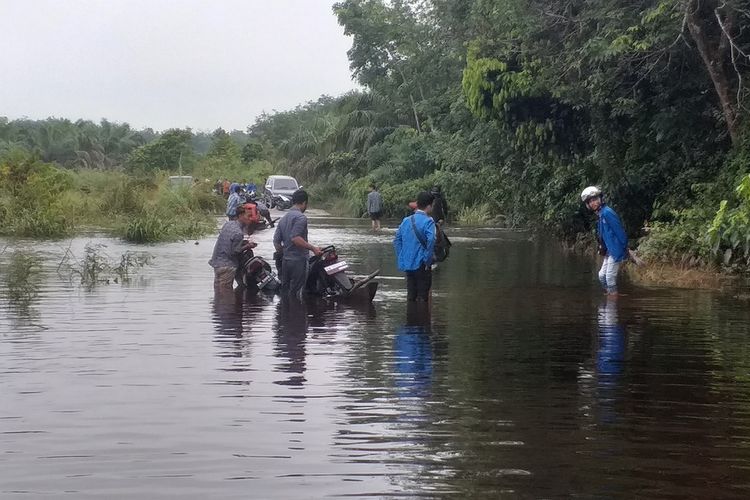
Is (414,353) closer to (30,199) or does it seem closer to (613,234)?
(613,234)

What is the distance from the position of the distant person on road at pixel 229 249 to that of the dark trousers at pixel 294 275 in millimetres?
Result: 1258

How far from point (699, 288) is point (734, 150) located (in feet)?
9.55

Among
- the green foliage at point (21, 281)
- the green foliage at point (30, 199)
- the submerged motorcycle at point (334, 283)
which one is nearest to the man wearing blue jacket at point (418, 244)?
the submerged motorcycle at point (334, 283)

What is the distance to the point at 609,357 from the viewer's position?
10000 mm

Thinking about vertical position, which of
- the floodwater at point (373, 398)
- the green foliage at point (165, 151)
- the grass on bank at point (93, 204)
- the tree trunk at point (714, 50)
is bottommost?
the floodwater at point (373, 398)

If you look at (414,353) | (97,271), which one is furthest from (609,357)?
(97,271)

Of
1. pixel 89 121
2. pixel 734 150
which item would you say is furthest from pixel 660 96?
pixel 89 121

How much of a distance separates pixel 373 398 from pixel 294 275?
6240 millimetres

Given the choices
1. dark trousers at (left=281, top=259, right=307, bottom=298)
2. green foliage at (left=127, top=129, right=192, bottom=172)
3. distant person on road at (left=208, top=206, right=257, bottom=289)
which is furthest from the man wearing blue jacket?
green foliage at (left=127, top=129, right=192, bottom=172)

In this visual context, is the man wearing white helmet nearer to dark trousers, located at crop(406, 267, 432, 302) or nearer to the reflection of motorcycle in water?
dark trousers, located at crop(406, 267, 432, 302)

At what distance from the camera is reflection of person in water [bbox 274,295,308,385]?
920 cm

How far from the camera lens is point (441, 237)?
1544cm

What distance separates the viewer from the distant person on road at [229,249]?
15148 mm

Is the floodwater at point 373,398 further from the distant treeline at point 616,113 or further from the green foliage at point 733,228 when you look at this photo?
the distant treeline at point 616,113
